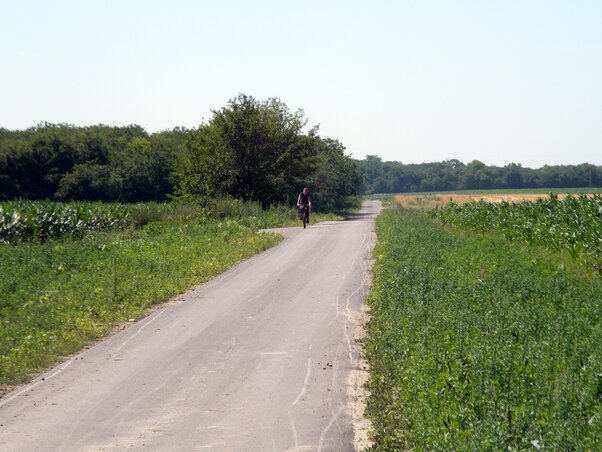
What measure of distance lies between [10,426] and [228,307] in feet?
26.1

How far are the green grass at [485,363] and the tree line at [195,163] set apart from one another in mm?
33654

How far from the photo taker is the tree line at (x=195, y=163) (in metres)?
50.6

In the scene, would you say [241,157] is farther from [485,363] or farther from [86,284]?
[485,363]

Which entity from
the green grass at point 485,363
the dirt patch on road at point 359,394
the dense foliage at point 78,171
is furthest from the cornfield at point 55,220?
the dense foliage at point 78,171

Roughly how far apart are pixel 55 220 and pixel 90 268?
18084 millimetres

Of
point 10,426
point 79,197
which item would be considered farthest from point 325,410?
point 79,197

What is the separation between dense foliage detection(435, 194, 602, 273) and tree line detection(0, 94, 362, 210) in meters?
15.5

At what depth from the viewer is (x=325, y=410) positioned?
9.21 meters

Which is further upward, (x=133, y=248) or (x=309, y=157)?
(x=309, y=157)

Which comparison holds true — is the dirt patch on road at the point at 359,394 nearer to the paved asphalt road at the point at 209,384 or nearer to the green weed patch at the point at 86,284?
the paved asphalt road at the point at 209,384

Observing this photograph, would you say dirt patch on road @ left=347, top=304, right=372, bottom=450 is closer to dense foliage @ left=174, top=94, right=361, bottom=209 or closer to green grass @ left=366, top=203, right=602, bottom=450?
green grass @ left=366, top=203, right=602, bottom=450

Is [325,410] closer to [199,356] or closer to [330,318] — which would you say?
[199,356]

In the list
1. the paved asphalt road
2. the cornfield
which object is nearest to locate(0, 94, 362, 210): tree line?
the cornfield

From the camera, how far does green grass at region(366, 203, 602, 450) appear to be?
23.8 feet
